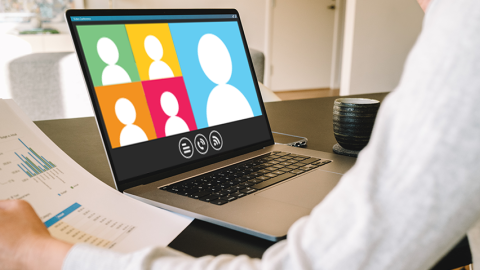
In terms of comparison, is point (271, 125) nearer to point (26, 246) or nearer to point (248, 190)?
point (248, 190)

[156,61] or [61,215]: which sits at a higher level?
[156,61]

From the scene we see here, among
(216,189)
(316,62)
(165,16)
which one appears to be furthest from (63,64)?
(316,62)

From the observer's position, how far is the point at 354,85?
4074 millimetres

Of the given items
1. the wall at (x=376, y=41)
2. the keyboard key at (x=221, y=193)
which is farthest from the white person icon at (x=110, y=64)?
the wall at (x=376, y=41)

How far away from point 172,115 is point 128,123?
0.28ft

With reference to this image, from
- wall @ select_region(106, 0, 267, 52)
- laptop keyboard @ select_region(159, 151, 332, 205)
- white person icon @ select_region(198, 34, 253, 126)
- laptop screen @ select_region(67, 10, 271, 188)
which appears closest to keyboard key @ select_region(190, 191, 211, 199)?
laptop keyboard @ select_region(159, 151, 332, 205)

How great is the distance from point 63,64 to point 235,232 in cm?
154

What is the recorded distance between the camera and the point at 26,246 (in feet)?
1.15

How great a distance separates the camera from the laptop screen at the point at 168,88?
23.6 inches

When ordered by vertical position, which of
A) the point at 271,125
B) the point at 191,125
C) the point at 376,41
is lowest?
the point at 376,41

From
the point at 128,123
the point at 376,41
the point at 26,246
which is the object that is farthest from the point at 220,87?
the point at 376,41

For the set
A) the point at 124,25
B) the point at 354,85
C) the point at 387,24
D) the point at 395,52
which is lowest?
the point at 354,85

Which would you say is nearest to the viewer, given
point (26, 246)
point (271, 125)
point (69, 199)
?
point (26, 246)

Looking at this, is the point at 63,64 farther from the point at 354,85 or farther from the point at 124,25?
the point at 354,85
